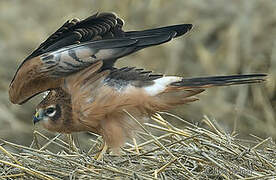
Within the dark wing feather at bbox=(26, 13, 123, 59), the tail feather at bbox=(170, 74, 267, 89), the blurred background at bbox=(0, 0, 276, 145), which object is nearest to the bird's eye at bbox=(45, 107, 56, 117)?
the dark wing feather at bbox=(26, 13, 123, 59)

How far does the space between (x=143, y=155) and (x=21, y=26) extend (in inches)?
161

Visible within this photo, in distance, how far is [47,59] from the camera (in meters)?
4.12

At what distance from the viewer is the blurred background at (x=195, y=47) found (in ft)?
22.2

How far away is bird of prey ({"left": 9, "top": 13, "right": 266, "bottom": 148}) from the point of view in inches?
164

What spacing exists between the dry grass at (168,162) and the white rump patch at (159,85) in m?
0.25

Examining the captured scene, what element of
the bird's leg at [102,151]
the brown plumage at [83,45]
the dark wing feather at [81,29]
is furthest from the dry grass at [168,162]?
the dark wing feather at [81,29]

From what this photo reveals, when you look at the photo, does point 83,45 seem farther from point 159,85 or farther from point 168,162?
point 168,162

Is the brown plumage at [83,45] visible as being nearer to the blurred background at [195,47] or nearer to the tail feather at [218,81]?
the tail feather at [218,81]

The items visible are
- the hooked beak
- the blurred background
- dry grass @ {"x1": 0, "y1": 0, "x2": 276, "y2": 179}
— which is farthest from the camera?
the blurred background

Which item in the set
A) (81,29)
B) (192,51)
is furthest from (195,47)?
(81,29)

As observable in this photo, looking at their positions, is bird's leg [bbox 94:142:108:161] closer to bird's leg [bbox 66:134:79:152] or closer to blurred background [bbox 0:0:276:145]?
bird's leg [bbox 66:134:79:152]

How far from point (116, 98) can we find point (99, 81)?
149mm

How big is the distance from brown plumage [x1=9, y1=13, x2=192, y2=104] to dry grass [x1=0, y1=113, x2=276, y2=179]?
44 centimetres

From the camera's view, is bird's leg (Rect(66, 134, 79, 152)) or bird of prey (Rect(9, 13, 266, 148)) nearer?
bird of prey (Rect(9, 13, 266, 148))
